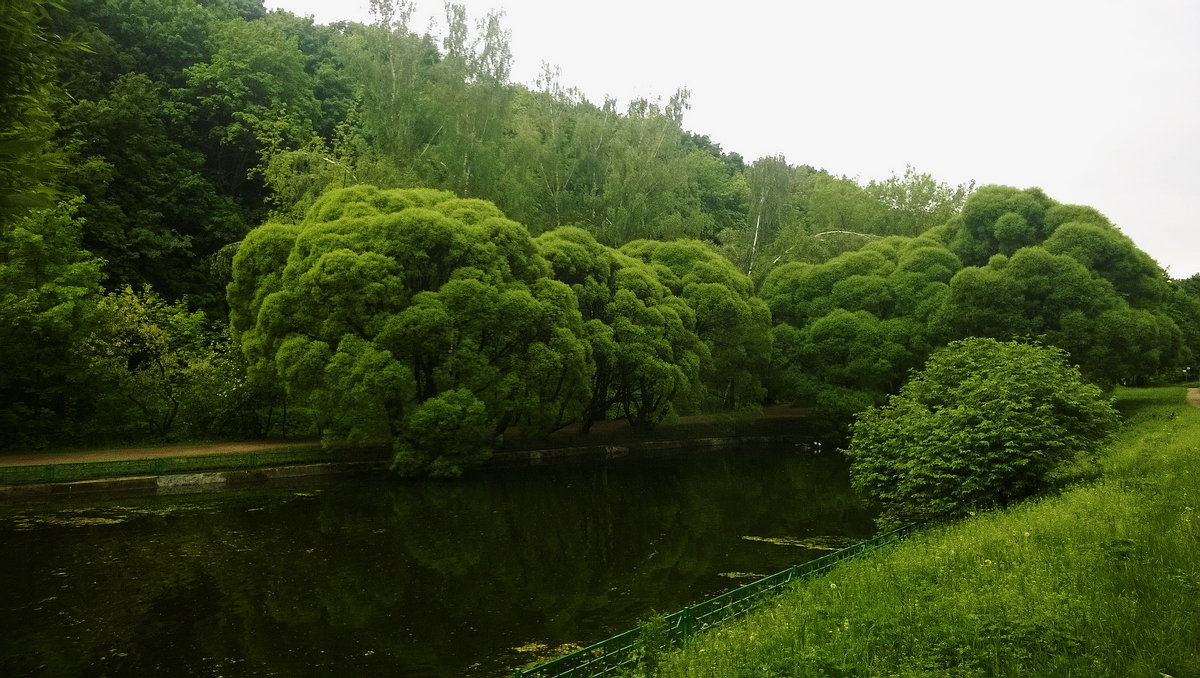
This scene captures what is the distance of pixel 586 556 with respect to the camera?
1658 centimetres

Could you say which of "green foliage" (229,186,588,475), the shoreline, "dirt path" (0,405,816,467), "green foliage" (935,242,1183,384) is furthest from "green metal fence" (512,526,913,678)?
"green foliage" (935,242,1183,384)

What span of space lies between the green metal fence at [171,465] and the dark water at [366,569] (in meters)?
1.91

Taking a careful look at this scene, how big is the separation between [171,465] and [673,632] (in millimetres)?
22199

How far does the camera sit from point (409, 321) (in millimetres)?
26750

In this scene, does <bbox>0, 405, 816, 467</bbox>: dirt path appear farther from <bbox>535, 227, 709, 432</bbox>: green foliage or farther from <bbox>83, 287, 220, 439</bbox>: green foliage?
<bbox>83, 287, 220, 439</bbox>: green foliage

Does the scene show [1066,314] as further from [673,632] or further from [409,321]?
[673,632]

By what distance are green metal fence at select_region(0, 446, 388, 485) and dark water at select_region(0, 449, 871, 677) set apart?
1.91 metres

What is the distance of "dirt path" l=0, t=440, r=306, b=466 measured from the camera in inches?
992

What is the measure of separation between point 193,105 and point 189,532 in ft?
121

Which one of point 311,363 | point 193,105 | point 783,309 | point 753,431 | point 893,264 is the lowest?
point 753,431

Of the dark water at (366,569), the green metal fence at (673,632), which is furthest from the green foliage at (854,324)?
the green metal fence at (673,632)

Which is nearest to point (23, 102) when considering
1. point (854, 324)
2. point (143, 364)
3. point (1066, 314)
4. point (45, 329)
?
point (45, 329)

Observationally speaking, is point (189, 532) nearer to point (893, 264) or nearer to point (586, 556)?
point (586, 556)

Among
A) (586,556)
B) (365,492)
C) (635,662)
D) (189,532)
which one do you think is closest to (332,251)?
(365,492)
